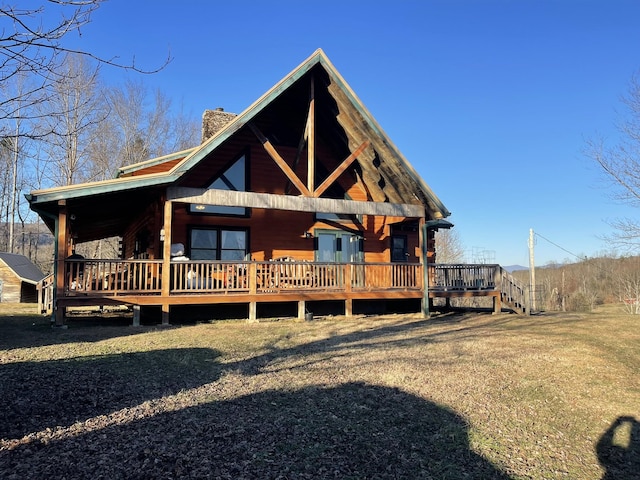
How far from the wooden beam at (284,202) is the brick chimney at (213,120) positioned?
243 inches

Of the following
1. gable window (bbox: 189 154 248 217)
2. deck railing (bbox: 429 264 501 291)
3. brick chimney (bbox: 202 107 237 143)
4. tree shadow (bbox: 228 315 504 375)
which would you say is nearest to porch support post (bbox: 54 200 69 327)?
gable window (bbox: 189 154 248 217)

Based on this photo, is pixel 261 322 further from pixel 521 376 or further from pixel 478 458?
pixel 478 458

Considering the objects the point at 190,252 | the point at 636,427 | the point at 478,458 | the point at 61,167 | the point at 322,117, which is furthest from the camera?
the point at 61,167

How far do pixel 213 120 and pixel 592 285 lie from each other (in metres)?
43.5

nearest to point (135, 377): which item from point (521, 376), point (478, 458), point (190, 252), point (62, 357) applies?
point (62, 357)

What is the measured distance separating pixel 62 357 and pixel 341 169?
943 cm

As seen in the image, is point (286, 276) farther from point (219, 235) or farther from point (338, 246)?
point (338, 246)

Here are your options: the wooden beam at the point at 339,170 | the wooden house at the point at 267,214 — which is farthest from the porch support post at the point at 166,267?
the wooden beam at the point at 339,170

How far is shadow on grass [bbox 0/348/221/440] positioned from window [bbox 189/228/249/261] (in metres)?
7.43

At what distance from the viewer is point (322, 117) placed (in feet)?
53.6

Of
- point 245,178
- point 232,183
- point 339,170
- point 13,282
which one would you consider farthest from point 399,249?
point 13,282

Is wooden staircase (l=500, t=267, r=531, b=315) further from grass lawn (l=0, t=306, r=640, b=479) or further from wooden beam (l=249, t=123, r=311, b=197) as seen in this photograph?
wooden beam (l=249, t=123, r=311, b=197)

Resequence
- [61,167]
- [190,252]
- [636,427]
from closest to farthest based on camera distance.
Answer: [636,427] → [190,252] → [61,167]

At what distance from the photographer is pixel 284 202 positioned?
13734 mm
